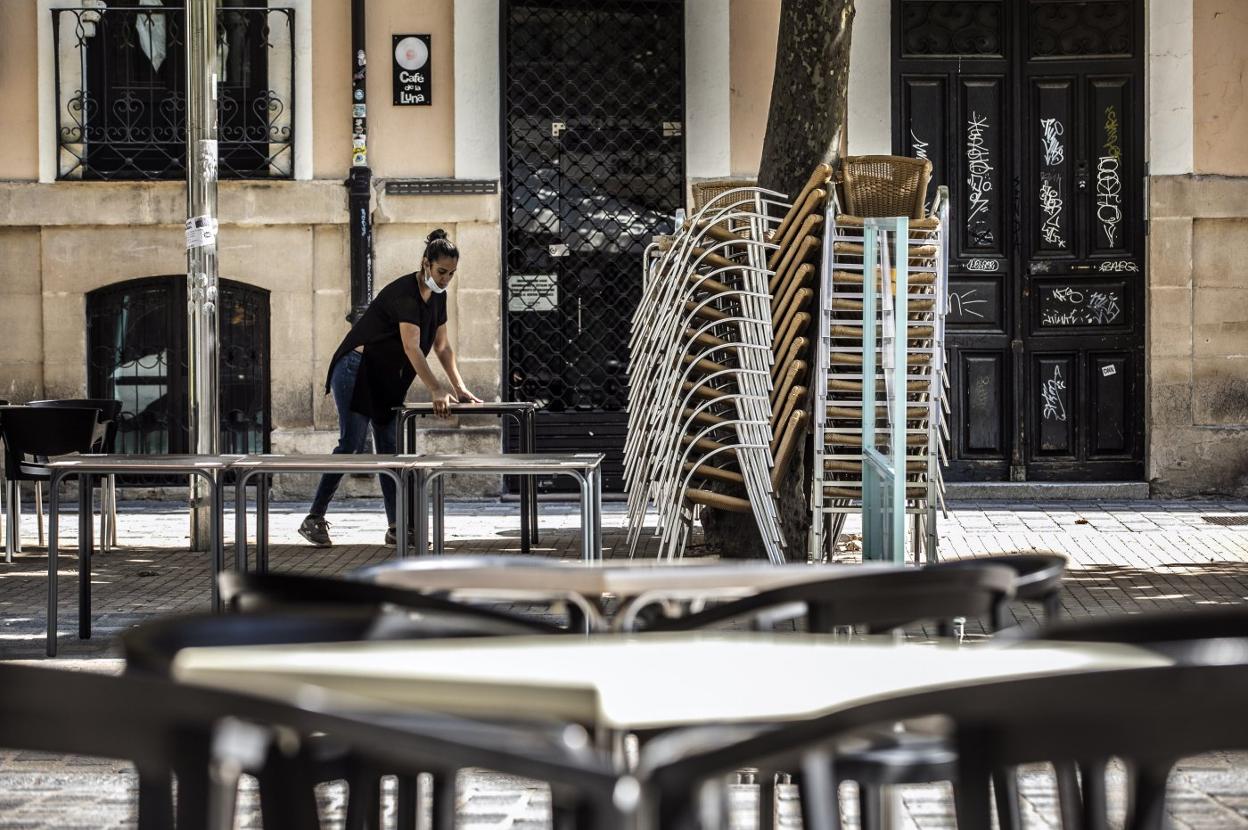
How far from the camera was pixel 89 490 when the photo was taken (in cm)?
778

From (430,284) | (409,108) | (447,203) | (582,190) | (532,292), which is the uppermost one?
(409,108)

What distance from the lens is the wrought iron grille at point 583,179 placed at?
1502 centimetres

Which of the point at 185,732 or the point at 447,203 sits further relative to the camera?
the point at 447,203

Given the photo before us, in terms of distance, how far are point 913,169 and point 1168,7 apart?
7.71m

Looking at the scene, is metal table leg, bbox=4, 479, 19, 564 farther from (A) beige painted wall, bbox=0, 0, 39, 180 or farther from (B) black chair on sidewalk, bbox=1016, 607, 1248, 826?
(B) black chair on sidewalk, bbox=1016, 607, 1248, 826

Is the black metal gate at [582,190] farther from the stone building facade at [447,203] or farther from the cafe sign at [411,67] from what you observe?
the cafe sign at [411,67]

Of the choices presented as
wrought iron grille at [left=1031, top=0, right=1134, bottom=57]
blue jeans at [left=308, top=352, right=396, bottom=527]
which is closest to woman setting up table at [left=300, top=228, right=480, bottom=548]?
blue jeans at [left=308, top=352, right=396, bottom=527]

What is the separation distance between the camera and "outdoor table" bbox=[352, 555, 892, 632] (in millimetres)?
3232

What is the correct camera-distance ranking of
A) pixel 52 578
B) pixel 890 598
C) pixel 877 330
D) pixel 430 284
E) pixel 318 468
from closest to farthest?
pixel 890 598 < pixel 318 468 < pixel 52 578 < pixel 877 330 < pixel 430 284

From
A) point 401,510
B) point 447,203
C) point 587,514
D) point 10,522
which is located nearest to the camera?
point 587,514

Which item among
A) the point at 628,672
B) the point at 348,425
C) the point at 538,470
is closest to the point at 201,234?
the point at 348,425

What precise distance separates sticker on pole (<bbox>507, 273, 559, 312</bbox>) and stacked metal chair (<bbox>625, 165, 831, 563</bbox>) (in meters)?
5.97

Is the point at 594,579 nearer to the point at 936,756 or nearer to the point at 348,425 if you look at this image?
the point at 936,756

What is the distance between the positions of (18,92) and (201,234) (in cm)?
490
